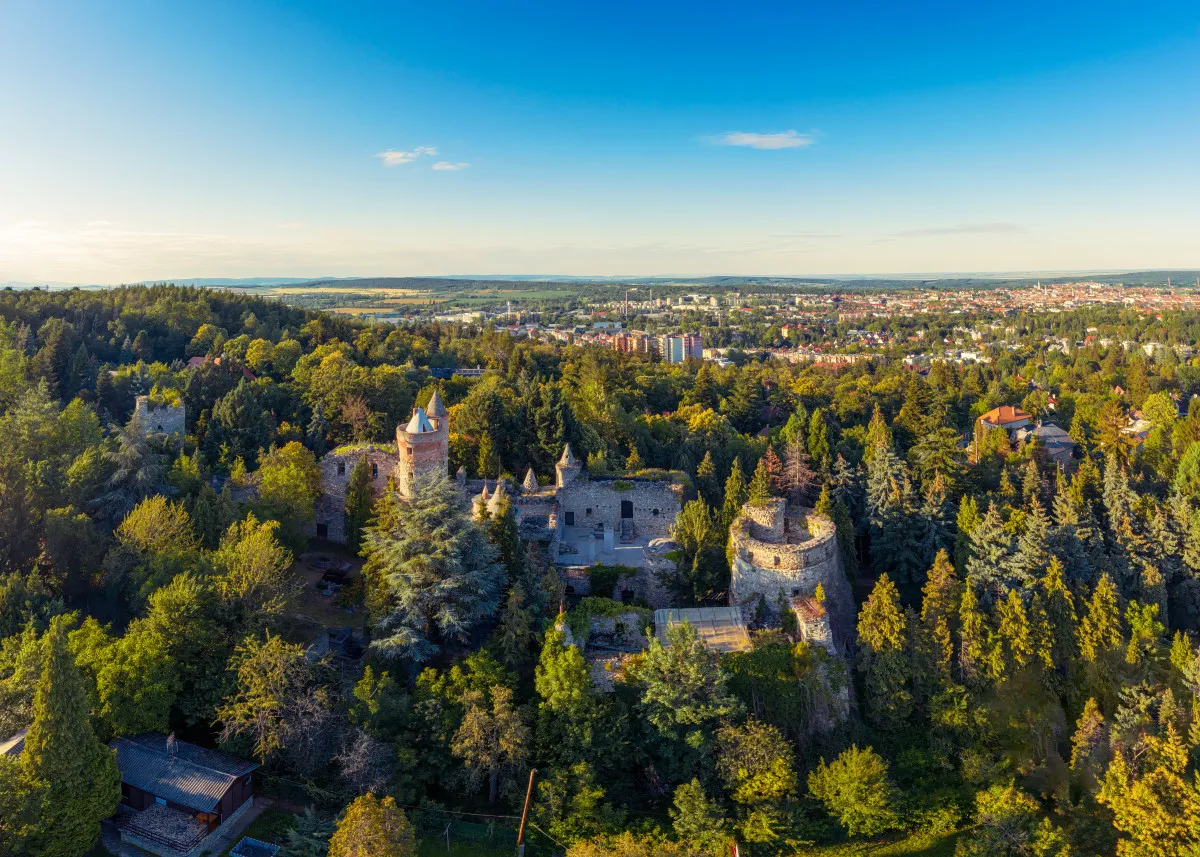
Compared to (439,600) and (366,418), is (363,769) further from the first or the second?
(366,418)

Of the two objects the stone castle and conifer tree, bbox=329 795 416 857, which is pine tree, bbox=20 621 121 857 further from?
the stone castle

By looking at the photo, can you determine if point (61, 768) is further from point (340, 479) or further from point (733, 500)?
point (733, 500)

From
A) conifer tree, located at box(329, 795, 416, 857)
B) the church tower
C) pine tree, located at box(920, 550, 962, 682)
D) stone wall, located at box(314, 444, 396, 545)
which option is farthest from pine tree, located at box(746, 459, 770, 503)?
conifer tree, located at box(329, 795, 416, 857)

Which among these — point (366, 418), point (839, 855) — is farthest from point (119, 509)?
point (839, 855)

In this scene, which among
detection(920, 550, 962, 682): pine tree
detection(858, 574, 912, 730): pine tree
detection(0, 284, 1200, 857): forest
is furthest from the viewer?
detection(920, 550, 962, 682): pine tree

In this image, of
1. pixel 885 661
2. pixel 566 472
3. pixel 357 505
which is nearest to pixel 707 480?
pixel 566 472

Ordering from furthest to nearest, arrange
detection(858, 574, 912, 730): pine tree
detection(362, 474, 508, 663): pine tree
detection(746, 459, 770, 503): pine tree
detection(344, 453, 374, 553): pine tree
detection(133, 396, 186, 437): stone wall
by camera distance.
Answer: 1. detection(133, 396, 186, 437): stone wall
2. detection(344, 453, 374, 553): pine tree
3. detection(746, 459, 770, 503): pine tree
4. detection(858, 574, 912, 730): pine tree
5. detection(362, 474, 508, 663): pine tree

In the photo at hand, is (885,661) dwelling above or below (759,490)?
below
